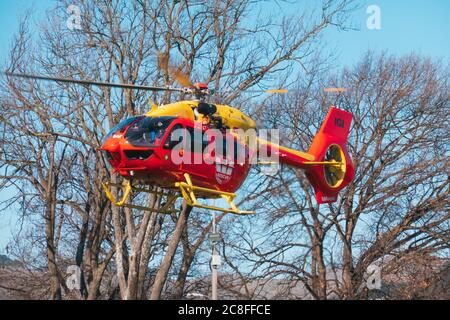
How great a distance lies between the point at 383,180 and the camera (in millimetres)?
24953

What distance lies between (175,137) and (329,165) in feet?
19.6

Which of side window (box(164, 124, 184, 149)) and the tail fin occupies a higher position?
the tail fin

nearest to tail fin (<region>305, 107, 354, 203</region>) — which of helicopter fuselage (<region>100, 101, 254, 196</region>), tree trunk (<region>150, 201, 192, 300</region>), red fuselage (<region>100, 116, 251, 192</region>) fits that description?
helicopter fuselage (<region>100, 101, 254, 196</region>)

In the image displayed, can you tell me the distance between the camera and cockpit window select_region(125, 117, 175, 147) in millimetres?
15133

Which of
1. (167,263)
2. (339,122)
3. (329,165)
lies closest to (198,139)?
(329,165)

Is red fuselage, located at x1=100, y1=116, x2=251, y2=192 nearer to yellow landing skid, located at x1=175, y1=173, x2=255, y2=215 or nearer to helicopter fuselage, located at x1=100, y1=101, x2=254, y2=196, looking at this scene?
helicopter fuselage, located at x1=100, y1=101, x2=254, y2=196

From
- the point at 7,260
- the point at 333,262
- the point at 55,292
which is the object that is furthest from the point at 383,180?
the point at 7,260

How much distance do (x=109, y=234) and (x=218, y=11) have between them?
11145mm

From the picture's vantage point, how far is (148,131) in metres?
15.2

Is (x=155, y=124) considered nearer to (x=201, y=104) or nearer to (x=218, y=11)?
(x=201, y=104)

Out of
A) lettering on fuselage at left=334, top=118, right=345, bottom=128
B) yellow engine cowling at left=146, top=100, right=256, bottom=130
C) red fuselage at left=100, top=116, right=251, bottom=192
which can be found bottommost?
red fuselage at left=100, top=116, right=251, bottom=192

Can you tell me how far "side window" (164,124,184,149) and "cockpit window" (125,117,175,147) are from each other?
6.0 inches

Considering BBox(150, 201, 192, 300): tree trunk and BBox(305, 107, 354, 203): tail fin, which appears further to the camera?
BBox(150, 201, 192, 300): tree trunk

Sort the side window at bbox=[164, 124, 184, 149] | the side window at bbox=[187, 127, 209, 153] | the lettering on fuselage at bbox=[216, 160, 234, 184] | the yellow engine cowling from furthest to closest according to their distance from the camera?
the lettering on fuselage at bbox=[216, 160, 234, 184] < the yellow engine cowling < the side window at bbox=[187, 127, 209, 153] < the side window at bbox=[164, 124, 184, 149]
